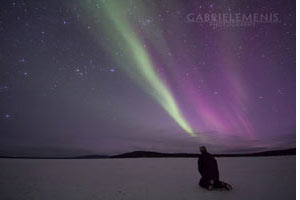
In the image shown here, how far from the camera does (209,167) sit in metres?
7.45

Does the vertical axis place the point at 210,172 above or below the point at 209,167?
below

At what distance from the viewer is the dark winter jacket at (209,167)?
7.46m

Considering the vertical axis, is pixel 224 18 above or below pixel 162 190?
above

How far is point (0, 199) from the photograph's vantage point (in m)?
7.12

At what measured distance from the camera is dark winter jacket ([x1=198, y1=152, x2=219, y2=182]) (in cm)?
746

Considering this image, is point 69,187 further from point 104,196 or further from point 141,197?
point 141,197

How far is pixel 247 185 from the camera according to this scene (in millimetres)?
8445
